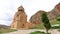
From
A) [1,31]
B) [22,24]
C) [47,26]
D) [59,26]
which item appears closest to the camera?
[47,26]

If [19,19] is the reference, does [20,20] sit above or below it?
below

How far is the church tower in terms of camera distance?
18.8 meters

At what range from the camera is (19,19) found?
62.5 feet

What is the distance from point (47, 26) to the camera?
15547mm

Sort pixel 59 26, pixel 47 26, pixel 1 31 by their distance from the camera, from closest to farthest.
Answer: pixel 47 26 → pixel 1 31 → pixel 59 26

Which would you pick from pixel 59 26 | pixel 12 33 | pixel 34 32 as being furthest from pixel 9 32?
pixel 59 26

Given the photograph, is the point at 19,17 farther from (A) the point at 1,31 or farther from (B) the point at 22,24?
(A) the point at 1,31

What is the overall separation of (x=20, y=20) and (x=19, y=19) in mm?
163

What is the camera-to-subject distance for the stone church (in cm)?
1881

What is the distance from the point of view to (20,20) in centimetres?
1897

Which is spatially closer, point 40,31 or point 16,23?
point 40,31

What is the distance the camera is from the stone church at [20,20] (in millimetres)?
18812

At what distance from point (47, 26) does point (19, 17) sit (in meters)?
4.51

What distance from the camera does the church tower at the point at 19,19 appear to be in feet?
61.7
